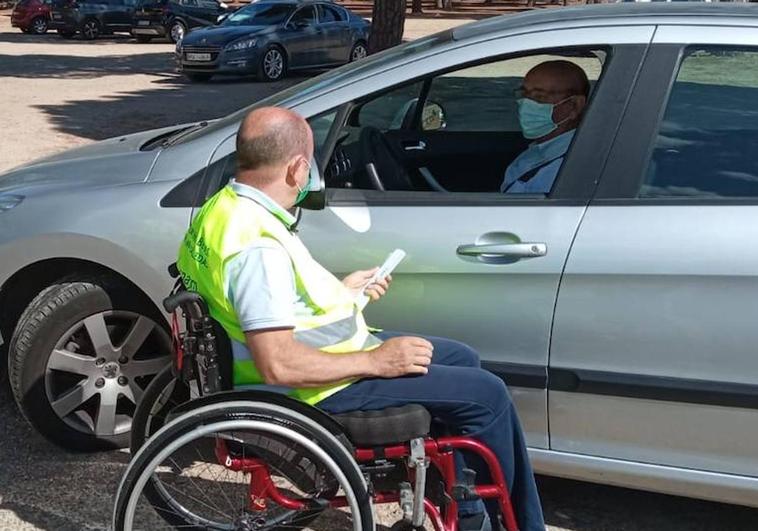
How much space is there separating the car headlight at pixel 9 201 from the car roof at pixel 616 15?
169 cm

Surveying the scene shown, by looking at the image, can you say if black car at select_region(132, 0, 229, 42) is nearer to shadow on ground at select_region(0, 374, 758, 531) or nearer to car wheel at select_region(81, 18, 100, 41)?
car wheel at select_region(81, 18, 100, 41)

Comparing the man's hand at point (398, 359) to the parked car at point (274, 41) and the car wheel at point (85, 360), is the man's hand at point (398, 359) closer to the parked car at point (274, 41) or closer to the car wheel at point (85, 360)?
the car wheel at point (85, 360)

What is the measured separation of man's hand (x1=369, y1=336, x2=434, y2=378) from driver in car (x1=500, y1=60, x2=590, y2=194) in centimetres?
91

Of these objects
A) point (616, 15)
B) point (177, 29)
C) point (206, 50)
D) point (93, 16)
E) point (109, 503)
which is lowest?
point (109, 503)

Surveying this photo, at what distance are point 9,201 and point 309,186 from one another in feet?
4.64

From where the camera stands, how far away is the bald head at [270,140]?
2471mm

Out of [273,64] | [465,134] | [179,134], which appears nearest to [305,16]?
[273,64]

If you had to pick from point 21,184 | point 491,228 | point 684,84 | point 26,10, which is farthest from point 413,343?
point 26,10

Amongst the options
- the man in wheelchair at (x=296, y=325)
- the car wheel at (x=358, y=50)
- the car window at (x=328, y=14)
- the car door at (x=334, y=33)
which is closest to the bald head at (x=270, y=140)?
the man in wheelchair at (x=296, y=325)

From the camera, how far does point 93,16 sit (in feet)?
88.4

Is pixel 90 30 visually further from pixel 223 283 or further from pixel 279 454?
pixel 279 454

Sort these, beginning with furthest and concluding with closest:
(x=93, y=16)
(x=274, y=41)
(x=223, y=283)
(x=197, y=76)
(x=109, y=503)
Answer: (x=93, y=16), (x=197, y=76), (x=274, y=41), (x=109, y=503), (x=223, y=283)

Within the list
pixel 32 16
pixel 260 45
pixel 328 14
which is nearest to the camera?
pixel 260 45

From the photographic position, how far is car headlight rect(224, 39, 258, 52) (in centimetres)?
1662
